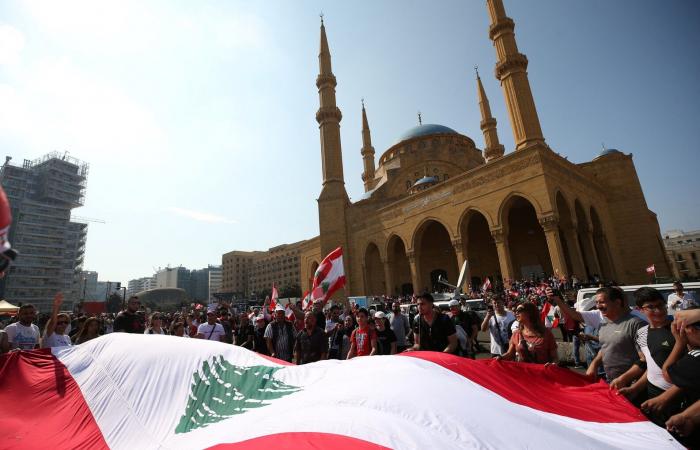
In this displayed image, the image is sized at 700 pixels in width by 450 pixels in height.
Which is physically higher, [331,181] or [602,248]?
[331,181]

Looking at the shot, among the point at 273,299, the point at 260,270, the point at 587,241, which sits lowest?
the point at 273,299

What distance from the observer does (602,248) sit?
888 inches

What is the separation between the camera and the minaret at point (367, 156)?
42.2 metres

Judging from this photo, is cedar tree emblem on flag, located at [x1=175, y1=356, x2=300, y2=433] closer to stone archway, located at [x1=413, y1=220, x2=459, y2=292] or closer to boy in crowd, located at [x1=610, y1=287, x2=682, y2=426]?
boy in crowd, located at [x1=610, y1=287, x2=682, y2=426]

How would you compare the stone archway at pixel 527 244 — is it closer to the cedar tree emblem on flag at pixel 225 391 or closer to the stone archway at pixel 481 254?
the stone archway at pixel 481 254

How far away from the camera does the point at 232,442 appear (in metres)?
1.91

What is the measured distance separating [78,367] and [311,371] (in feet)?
10.8

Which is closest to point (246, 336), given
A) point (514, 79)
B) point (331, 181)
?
point (331, 181)

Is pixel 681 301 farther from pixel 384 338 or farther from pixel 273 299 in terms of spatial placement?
pixel 273 299

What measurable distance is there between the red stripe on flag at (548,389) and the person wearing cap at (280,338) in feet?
12.0

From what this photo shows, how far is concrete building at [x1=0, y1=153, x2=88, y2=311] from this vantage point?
5744 cm

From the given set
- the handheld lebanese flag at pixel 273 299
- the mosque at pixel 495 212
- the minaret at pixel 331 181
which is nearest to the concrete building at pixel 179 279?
the mosque at pixel 495 212

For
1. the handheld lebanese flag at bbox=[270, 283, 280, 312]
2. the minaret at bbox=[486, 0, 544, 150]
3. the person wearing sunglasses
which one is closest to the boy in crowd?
the person wearing sunglasses

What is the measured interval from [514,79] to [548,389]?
23224 mm
